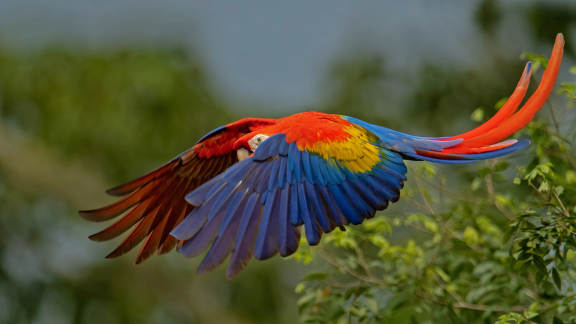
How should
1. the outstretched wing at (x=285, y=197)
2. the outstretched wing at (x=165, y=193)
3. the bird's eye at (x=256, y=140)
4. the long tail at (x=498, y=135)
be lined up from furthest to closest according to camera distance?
the outstretched wing at (x=165, y=193), the bird's eye at (x=256, y=140), the long tail at (x=498, y=135), the outstretched wing at (x=285, y=197)

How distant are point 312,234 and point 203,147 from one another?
66 cm

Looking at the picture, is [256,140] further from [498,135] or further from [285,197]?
[498,135]

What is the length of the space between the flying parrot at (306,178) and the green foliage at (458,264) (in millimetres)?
311

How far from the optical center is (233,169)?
5.82 ft

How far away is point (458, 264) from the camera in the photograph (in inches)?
95.8

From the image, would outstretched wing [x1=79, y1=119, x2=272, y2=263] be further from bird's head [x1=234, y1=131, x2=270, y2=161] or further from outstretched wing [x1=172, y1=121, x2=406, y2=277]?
outstretched wing [x1=172, y1=121, x2=406, y2=277]

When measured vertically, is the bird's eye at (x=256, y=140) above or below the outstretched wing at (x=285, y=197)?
above

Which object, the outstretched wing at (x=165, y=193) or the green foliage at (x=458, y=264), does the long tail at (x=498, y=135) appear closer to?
the green foliage at (x=458, y=264)

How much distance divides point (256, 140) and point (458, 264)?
0.99 m

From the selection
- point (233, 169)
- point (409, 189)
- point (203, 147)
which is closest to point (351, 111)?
point (409, 189)

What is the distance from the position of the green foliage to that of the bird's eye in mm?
569

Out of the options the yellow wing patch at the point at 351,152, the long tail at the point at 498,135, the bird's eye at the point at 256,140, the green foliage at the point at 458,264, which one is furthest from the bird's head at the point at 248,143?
the green foliage at the point at 458,264

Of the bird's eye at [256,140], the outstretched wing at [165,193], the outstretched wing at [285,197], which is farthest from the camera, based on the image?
Answer: the outstretched wing at [165,193]

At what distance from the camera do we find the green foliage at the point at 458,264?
216cm
